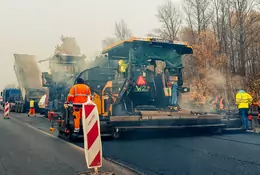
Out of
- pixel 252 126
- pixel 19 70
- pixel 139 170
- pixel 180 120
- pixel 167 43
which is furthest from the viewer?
pixel 19 70

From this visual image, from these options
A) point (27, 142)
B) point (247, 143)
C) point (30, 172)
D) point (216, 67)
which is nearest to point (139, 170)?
point (30, 172)

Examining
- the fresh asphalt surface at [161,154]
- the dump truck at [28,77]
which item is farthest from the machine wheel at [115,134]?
the dump truck at [28,77]

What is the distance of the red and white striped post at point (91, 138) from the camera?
443 centimetres

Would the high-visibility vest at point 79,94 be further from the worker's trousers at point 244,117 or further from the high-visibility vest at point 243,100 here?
the high-visibility vest at point 243,100

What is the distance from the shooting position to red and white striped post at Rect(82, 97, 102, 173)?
14.5ft

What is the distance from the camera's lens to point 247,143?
693 centimetres

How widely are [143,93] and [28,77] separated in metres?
17.5

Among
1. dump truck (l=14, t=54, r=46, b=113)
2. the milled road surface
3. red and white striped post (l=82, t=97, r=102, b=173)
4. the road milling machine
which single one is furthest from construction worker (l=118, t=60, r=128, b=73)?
dump truck (l=14, t=54, r=46, b=113)

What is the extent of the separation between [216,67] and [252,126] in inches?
569

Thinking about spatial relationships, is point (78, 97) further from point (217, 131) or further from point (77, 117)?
point (217, 131)

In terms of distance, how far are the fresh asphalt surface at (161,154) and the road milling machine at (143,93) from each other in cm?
45

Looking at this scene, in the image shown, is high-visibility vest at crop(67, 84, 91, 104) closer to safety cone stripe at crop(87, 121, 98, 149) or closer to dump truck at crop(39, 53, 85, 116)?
safety cone stripe at crop(87, 121, 98, 149)

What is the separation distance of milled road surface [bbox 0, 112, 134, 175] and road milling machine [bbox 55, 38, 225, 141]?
828 millimetres

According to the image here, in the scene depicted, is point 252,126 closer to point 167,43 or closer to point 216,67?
point 167,43
